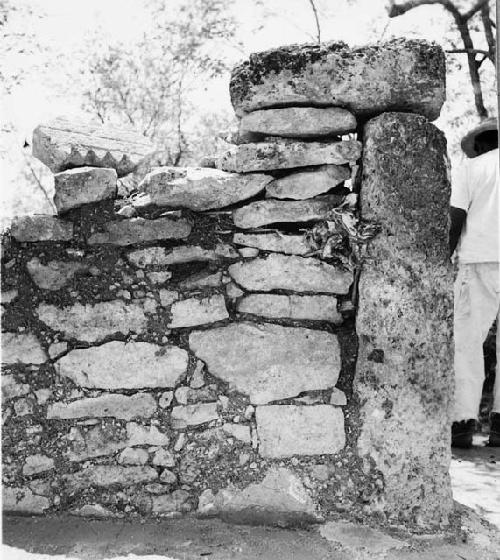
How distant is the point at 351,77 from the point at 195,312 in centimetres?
107

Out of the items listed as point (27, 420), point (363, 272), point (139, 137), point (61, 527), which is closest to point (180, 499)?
point (61, 527)

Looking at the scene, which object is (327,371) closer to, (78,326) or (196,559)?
(196,559)

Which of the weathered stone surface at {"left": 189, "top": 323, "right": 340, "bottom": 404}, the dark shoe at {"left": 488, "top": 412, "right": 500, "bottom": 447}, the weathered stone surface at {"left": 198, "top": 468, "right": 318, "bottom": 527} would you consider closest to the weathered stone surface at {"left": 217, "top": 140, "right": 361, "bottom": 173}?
the weathered stone surface at {"left": 189, "top": 323, "right": 340, "bottom": 404}

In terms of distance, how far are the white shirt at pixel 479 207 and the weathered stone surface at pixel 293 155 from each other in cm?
108

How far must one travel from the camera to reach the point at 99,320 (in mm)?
2320

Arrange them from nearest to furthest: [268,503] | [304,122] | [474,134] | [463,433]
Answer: [268,503], [304,122], [463,433], [474,134]

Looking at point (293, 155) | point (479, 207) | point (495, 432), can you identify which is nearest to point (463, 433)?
point (495, 432)

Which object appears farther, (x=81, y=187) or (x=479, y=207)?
(x=479, y=207)

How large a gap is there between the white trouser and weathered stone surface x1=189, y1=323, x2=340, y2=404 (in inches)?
44.5

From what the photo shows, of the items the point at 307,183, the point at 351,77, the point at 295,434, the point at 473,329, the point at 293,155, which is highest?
the point at 351,77

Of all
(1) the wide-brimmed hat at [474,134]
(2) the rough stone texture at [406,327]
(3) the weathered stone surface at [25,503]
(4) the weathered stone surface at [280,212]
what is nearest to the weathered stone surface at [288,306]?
(2) the rough stone texture at [406,327]

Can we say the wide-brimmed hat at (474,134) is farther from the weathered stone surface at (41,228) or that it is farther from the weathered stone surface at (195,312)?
the weathered stone surface at (41,228)

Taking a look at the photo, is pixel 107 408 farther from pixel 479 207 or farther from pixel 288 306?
pixel 479 207

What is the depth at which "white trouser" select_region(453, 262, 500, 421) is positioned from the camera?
3.10 meters
